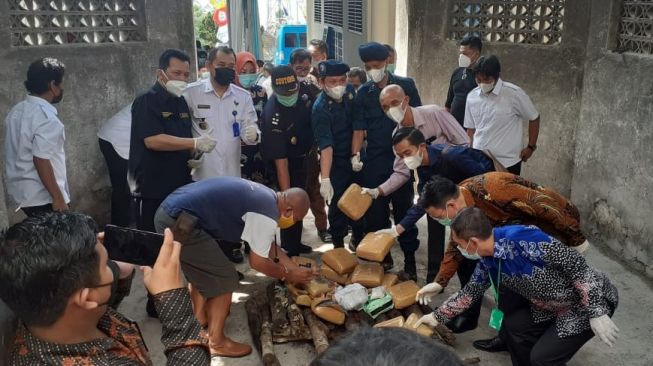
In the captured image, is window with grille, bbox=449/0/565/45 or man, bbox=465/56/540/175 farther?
window with grille, bbox=449/0/565/45

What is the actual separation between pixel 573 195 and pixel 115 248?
16.5 feet

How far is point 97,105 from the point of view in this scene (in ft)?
19.1

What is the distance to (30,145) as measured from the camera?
12.8 feet

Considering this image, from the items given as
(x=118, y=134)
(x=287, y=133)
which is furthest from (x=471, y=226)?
(x=118, y=134)

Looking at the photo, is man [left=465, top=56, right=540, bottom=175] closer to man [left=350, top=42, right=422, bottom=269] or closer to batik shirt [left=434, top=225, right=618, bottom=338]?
man [left=350, top=42, right=422, bottom=269]

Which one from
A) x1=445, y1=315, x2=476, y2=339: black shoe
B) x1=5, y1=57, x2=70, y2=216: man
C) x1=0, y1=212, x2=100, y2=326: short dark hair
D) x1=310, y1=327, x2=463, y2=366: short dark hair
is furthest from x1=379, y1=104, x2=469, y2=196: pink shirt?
x1=310, y1=327, x2=463, y2=366: short dark hair

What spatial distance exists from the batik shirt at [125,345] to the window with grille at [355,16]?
9.65m

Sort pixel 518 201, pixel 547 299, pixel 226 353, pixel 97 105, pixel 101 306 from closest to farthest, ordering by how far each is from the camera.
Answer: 1. pixel 101 306
2. pixel 547 299
3. pixel 518 201
4. pixel 226 353
5. pixel 97 105

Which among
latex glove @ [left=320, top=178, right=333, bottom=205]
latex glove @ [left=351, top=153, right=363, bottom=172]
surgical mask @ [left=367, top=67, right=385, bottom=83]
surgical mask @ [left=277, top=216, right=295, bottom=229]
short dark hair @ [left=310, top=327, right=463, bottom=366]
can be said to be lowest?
latex glove @ [left=320, top=178, right=333, bottom=205]

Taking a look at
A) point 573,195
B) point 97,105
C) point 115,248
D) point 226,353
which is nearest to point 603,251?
point 573,195

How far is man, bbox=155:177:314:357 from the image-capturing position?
3.53m

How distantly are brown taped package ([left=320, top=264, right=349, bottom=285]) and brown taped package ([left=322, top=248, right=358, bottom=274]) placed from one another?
0.03 meters

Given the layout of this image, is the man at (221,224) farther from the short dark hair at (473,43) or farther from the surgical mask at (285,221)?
the short dark hair at (473,43)

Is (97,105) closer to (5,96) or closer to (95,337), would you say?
(5,96)
